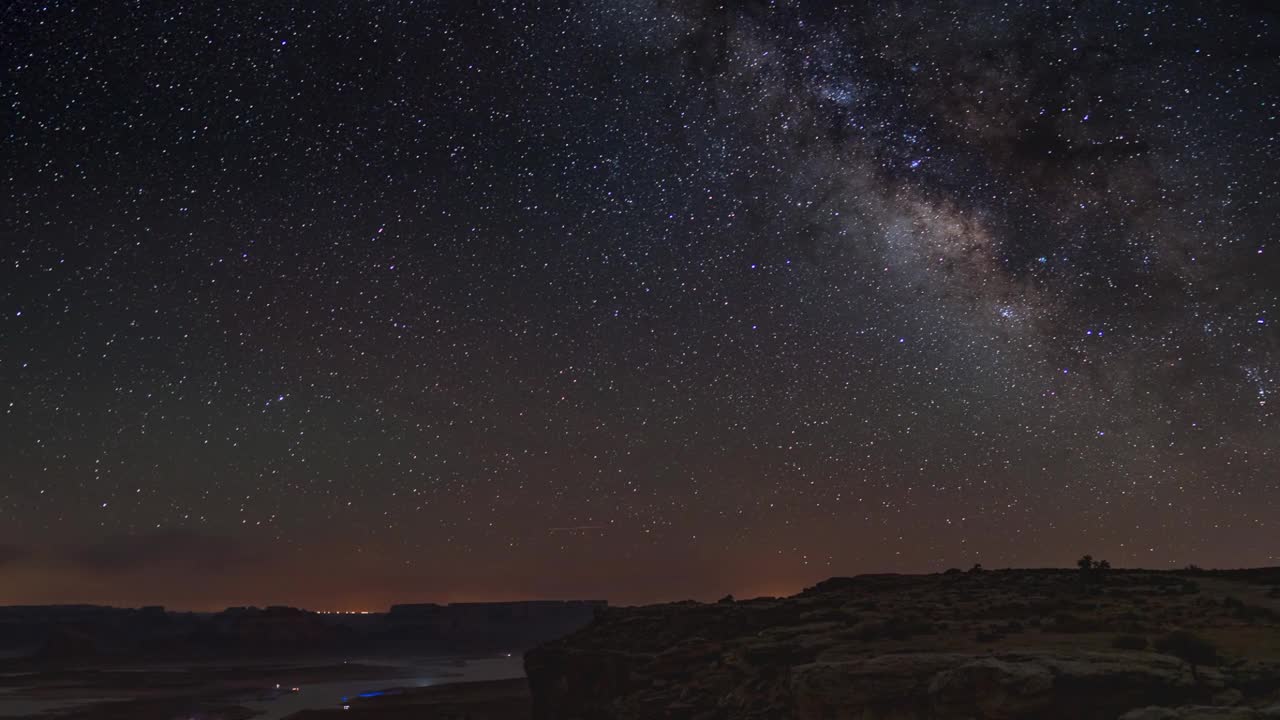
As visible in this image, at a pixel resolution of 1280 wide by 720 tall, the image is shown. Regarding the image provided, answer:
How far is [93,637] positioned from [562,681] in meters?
177

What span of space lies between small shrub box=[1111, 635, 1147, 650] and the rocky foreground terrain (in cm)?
6

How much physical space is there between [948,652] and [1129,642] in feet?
15.1

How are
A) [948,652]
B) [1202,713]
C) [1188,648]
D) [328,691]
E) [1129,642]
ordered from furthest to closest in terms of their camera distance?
A: [328,691] → [948,652] → [1129,642] → [1188,648] → [1202,713]

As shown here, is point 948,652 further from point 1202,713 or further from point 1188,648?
point 1202,713

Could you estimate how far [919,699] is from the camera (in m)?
20.1

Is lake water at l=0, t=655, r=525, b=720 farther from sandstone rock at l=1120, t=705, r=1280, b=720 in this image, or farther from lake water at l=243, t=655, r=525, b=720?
sandstone rock at l=1120, t=705, r=1280, b=720

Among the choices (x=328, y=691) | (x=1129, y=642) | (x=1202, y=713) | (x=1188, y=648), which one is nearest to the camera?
(x=1202, y=713)

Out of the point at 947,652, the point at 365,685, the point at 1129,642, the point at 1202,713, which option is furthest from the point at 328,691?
the point at 1202,713

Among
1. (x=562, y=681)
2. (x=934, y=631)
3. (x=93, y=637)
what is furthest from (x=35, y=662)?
(x=934, y=631)

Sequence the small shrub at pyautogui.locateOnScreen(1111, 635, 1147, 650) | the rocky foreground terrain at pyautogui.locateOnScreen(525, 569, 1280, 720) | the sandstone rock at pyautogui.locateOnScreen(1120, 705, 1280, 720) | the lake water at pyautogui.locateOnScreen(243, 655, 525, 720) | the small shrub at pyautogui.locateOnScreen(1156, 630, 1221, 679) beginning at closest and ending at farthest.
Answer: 1. the sandstone rock at pyautogui.locateOnScreen(1120, 705, 1280, 720)
2. the rocky foreground terrain at pyautogui.locateOnScreen(525, 569, 1280, 720)
3. the small shrub at pyautogui.locateOnScreen(1156, 630, 1221, 679)
4. the small shrub at pyautogui.locateOnScreen(1111, 635, 1147, 650)
5. the lake water at pyautogui.locateOnScreen(243, 655, 525, 720)

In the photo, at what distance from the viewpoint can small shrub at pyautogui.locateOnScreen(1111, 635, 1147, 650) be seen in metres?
21.0

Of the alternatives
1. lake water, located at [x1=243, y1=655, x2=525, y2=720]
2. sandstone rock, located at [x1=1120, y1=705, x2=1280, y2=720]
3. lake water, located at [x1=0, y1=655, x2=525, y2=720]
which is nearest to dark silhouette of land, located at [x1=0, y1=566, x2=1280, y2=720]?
sandstone rock, located at [x1=1120, y1=705, x2=1280, y2=720]

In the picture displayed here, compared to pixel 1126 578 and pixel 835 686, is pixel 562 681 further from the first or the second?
pixel 1126 578

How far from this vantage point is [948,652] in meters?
22.8
